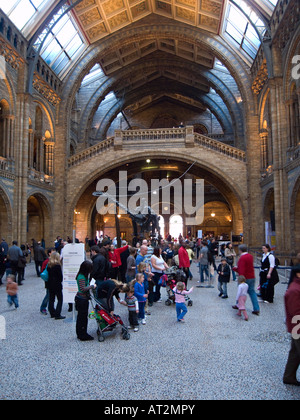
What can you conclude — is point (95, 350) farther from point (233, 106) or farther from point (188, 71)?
point (188, 71)

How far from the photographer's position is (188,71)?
28.0 meters

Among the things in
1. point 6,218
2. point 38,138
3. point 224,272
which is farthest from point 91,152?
point 224,272

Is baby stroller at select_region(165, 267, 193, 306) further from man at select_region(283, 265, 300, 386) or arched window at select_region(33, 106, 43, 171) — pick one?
arched window at select_region(33, 106, 43, 171)

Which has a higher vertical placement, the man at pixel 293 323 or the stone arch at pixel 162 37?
the stone arch at pixel 162 37

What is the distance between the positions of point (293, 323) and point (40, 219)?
829 inches

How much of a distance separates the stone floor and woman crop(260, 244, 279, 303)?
3.45 ft

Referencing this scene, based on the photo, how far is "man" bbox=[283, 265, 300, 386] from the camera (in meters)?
3.44

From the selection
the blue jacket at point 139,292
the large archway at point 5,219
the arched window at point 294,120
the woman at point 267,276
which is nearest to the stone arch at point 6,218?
the large archway at point 5,219

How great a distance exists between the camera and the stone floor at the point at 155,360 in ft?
11.4

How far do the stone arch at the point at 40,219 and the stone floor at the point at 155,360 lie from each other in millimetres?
15348

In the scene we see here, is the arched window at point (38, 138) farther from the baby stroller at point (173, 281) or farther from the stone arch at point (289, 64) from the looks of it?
the baby stroller at point (173, 281)

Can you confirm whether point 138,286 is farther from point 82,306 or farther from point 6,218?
point 6,218

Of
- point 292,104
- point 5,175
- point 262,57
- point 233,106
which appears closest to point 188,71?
point 233,106
